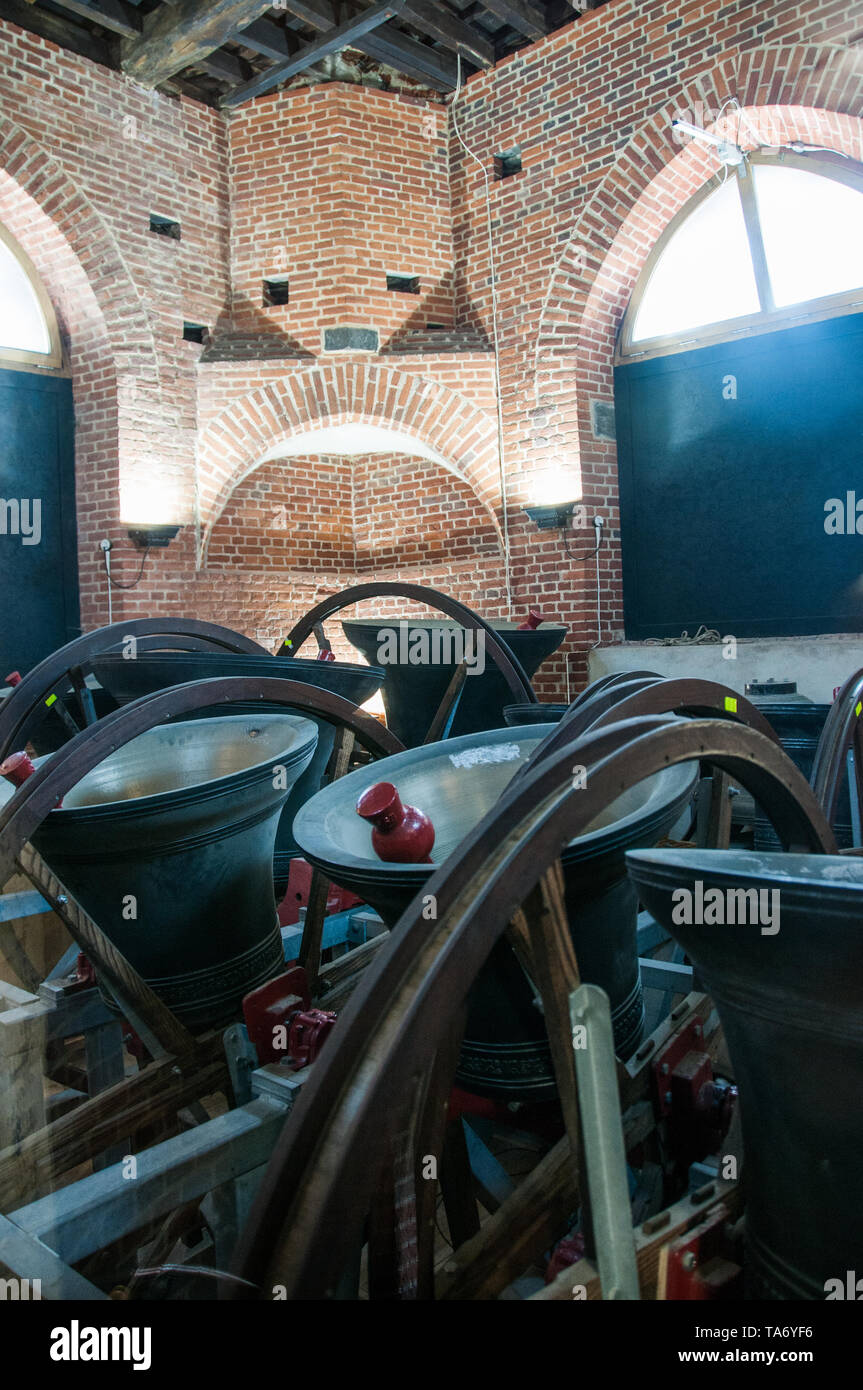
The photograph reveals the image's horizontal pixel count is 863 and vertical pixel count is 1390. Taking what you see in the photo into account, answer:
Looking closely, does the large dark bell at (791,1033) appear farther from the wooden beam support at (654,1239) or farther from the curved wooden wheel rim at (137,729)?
the curved wooden wheel rim at (137,729)

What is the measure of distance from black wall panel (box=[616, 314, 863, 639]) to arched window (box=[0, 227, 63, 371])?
4156 millimetres

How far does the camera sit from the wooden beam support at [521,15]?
6.39 m

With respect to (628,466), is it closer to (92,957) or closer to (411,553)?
(411,553)

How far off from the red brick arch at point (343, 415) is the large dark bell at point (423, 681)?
2.46m

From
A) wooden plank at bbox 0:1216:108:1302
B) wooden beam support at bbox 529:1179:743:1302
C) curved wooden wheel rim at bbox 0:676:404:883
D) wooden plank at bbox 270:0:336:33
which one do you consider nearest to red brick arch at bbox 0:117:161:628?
wooden plank at bbox 270:0:336:33

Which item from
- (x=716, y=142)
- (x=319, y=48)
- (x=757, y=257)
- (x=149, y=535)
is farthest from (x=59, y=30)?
(x=757, y=257)

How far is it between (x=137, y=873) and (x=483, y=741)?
0.93 meters

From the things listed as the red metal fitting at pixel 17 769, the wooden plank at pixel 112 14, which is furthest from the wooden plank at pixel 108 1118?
the wooden plank at pixel 112 14

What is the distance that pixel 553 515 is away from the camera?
266 inches

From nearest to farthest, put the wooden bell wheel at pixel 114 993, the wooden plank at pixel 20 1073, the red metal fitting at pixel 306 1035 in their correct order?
the red metal fitting at pixel 306 1035 < the wooden bell wheel at pixel 114 993 < the wooden plank at pixel 20 1073

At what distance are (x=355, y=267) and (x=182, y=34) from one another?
5.88 ft

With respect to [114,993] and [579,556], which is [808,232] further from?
[114,993]

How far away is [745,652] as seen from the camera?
6207mm
